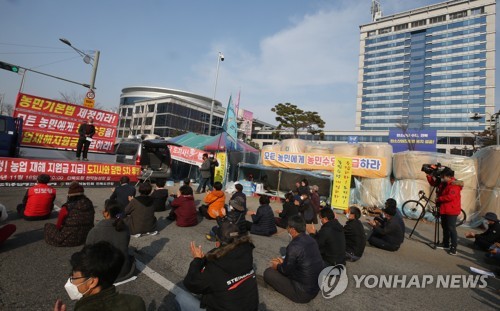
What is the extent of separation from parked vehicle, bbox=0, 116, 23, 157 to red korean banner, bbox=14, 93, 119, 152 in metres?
0.88

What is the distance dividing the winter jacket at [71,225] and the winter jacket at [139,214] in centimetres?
93

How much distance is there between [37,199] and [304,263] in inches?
229

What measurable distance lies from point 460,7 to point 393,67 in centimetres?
2117

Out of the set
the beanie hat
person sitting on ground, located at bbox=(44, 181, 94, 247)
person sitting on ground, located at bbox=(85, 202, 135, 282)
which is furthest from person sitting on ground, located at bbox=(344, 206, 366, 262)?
the beanie hat

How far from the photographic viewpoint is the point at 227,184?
14.5 metres

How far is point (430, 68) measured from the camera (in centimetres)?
7394

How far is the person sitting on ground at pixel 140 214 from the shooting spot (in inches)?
210

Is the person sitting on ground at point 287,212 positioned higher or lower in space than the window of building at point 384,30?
lower

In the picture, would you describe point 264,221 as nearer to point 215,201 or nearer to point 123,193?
point 215,201

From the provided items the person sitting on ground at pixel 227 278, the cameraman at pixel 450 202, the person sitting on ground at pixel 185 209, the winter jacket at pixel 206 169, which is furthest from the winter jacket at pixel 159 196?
the cameraman at pixel 450 202

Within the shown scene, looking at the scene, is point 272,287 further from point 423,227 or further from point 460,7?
point 460,7

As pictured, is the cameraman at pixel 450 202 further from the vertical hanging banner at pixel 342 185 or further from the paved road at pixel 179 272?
the vertical hanging banner at pixel 342 185

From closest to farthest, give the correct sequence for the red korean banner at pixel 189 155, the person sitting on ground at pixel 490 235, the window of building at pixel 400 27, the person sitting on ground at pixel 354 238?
the person sitting on ground at pixel 354 238 → the person sitting on ground at pixel 490 235 → the red korean banner at pixel 189 155 → the window of building at pixel 400 27

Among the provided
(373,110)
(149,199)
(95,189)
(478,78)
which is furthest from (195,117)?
(478,78)
